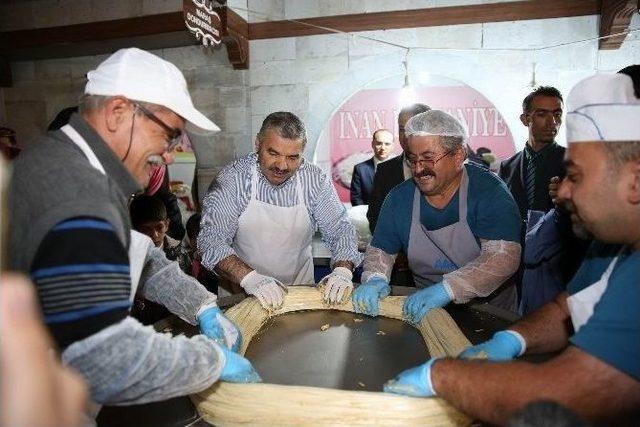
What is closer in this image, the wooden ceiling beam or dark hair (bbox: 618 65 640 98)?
dark hair (bbox: 618 65 640 98)

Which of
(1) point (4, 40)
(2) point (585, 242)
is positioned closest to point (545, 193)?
(2) point (585, 242)

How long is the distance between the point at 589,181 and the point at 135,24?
557 cm

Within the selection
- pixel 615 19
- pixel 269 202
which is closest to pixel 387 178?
pixel 269 202

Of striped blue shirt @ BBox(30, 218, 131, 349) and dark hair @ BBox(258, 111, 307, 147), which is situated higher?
dark hair @ BBox(258, 111, 307, 147)

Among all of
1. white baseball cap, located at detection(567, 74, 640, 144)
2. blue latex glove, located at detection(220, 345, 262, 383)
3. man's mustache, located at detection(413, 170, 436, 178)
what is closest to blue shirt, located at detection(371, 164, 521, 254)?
man's mustache, located at detection(413, 170, 436, 178)

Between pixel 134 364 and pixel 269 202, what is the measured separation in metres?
2.05

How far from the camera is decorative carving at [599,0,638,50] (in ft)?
14.8

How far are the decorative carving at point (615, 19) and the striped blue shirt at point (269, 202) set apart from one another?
13.1 feet

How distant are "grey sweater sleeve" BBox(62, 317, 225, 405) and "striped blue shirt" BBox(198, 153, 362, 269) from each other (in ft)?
4.93

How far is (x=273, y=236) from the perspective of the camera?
10.2 feet

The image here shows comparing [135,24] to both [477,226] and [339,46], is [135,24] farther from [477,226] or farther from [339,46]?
[477,226]

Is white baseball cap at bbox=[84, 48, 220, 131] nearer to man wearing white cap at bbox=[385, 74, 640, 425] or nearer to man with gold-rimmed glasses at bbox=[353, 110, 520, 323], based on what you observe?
man wearing white cap at bbox=[385, 74, 640, 425]

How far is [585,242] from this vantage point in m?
2.79

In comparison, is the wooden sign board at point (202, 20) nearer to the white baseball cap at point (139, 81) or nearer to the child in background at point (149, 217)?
the child in background at point (149, 217)
